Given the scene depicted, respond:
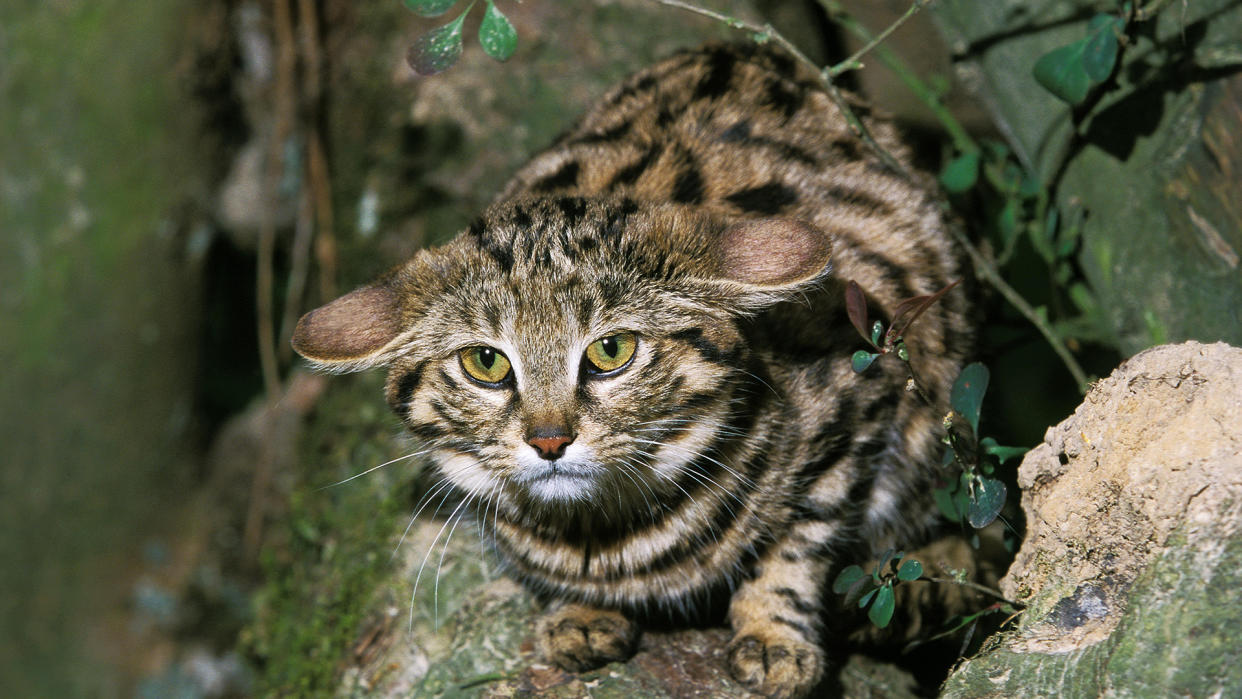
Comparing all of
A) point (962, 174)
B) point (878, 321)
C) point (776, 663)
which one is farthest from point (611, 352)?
point (962, 174)

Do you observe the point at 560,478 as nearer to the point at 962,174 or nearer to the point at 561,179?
the point at 561,179

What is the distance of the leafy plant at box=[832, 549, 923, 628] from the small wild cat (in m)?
0.25

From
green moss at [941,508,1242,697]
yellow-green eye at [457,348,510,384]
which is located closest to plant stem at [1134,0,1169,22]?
green moss at [941,508,1242,697]

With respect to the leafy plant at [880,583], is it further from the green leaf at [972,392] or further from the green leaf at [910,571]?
the green leaf at [972,392]

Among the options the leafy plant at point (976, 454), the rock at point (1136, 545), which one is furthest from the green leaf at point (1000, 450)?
the rock at point (1136, 545)

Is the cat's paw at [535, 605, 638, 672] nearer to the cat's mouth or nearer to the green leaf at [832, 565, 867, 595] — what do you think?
the cat's mouth

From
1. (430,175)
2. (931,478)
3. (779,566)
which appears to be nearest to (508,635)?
(779,566)

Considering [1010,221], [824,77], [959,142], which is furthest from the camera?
[959,142]

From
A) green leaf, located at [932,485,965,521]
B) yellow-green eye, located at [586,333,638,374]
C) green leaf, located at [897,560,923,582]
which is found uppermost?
yellow-green eye, located at [586,333,638,374]

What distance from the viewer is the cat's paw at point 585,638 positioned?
2568 millimetres

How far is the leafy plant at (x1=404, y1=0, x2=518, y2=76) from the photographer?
2.40 meters

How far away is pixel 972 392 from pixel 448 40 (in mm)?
1447

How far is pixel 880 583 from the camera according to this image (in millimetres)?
2350

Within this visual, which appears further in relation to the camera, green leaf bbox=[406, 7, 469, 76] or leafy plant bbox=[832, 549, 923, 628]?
green leaf bbox=[406, 7, 469, 76]
